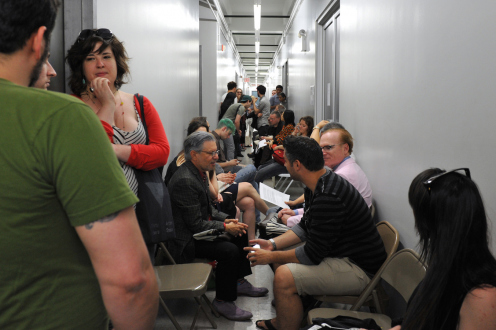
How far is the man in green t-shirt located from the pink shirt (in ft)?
8.39

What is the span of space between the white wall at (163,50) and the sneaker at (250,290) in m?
1.78

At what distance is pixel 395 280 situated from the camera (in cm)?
214

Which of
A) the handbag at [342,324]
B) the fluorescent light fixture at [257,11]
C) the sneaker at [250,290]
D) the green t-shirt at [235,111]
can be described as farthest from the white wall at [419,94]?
the fluorescent light fixture at [257,11]

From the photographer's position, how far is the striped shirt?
7.69 feet

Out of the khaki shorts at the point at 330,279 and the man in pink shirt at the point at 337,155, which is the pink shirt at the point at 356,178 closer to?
the man in pink shirt at the point at 337,155

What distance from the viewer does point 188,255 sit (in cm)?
298

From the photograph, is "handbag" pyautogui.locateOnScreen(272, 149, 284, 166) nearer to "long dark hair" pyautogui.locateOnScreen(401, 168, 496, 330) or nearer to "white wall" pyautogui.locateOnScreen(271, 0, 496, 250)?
"white wall" pyautogui.locateOnScreen(271, 0, 496, 250)

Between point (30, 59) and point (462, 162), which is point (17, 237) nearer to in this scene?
point (30, 59)

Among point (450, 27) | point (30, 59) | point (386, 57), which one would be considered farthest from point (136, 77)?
point (30, 59)

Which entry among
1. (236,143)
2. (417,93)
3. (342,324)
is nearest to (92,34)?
(342,324)

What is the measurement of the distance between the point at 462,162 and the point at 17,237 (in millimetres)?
1853

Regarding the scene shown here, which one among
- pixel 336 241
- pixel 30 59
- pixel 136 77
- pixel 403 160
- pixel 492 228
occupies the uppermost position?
pixel 136 77

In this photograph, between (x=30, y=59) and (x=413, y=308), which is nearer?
(x=30, y=59)

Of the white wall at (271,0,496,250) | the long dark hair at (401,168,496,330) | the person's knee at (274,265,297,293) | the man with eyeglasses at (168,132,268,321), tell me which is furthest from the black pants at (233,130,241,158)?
the long dark hair at (401,168,496,330)
